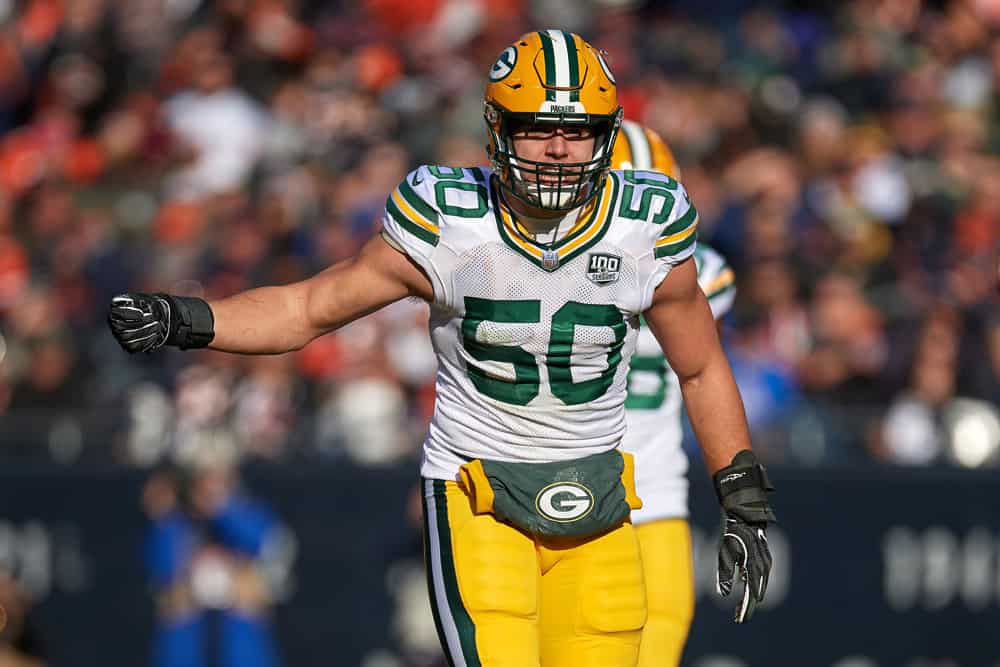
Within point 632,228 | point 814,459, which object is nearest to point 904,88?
point 814,459

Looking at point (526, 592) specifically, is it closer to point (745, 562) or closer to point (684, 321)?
point (745, 562)

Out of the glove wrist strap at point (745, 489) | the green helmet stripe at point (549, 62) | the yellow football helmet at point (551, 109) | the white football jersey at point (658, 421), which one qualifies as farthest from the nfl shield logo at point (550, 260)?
the white football jersey at point (658, 421)

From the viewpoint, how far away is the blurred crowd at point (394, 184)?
9477 millimetres

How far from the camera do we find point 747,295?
10.1m

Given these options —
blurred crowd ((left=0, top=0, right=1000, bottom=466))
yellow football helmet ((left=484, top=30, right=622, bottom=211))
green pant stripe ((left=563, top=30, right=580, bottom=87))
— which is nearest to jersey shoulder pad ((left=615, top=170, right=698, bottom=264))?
yellow football helmet ((left=484, top=30, right=622, bottom=211))

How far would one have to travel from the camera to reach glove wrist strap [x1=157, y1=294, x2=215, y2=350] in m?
4.86

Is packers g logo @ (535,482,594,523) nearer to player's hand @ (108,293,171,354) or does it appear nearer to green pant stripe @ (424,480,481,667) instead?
green pant stripe @ (424,480,481,667)

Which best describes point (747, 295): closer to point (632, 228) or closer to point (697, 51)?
point (697, 51)

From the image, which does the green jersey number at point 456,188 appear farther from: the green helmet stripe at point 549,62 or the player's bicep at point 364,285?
the green helmet stripe at point 549,62

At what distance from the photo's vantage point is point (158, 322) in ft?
15.8

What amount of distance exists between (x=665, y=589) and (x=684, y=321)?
A: 1.29 m

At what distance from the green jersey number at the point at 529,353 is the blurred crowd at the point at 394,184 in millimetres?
3104

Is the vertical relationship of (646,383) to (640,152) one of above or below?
below

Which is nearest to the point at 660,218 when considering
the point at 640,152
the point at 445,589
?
the point at 445,589
